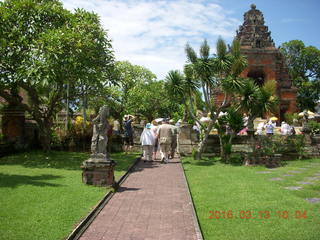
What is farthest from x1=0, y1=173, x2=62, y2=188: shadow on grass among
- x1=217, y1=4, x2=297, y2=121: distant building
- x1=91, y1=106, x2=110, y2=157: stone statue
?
x1=217, y1=4, x2=297, y2=121: distant building

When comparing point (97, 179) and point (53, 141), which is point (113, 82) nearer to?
point (53, 141)

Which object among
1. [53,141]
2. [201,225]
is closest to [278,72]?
[53,141]

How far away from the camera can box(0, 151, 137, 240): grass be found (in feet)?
16.5

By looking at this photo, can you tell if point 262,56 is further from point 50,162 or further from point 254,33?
point 50,162

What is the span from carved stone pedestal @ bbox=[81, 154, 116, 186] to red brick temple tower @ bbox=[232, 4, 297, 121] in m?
23.9

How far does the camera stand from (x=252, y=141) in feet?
43.4

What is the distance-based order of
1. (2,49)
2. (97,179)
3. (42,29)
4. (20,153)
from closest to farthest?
(97,179), (2,49), (42,29), (20,153)

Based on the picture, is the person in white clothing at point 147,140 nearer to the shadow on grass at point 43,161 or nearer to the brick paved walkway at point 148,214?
the shadow on grass at point 43,161

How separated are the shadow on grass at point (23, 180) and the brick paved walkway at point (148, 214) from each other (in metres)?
2.06

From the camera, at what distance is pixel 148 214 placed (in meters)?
6.19

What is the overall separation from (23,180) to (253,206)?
603cm

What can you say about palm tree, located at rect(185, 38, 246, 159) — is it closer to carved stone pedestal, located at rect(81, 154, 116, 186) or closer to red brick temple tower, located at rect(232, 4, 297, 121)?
carved stone pedestal, located at rect(81, 154, 116, 186)

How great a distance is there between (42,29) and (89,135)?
241 inches

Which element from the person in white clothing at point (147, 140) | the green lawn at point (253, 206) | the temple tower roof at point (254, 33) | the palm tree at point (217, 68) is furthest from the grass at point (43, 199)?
the temple tower roof at point (254, 33)
